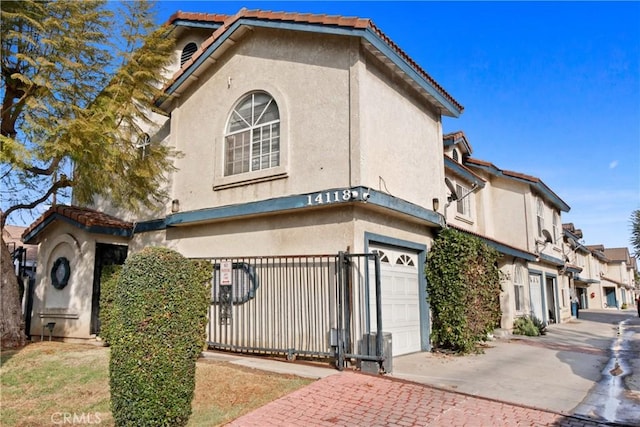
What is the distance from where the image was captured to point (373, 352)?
898cm

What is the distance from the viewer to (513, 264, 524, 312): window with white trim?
18764 millimetres

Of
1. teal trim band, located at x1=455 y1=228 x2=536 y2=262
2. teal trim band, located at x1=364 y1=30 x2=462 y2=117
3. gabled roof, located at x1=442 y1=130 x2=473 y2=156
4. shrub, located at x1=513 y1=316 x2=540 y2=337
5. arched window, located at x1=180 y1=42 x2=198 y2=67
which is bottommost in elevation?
shrub, located at x1=513 y1=316 x2=540 y2=337

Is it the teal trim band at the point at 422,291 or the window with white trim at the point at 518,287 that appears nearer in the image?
the teal trim band at the point at 422,291

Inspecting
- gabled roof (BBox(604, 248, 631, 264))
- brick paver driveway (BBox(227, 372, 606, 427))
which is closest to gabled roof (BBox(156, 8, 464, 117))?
brick paver driveway (BBox(227, 372, 606, 427))

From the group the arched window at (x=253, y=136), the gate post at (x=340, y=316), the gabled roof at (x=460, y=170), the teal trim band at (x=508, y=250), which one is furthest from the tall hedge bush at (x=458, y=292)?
the gabled roof at (x=460, y=170)

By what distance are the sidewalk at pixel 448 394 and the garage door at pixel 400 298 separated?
19.0 inches

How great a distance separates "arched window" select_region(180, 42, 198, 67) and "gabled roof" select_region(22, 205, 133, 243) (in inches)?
222

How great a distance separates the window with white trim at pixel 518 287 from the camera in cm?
1876

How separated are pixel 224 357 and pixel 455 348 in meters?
5.84

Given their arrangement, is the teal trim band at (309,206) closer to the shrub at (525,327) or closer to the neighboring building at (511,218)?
the neighboring building at (511,218)

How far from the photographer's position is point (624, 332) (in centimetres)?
2136

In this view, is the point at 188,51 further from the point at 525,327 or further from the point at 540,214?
the point at 540,214

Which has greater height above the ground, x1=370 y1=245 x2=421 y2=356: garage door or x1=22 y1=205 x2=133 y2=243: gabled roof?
x1=22 y1=205 x2=133 y2=243: gabled roof

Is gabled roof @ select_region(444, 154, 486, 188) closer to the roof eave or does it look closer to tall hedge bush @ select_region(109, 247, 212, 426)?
the roof eave
